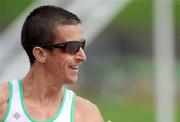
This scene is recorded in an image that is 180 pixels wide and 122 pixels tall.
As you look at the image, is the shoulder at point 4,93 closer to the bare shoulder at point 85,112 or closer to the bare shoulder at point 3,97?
the bare shoulder at point 3,97

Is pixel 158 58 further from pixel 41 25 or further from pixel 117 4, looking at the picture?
pixel 41 25

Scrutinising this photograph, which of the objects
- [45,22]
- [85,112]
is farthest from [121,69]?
[45,22]

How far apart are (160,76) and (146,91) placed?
660cm

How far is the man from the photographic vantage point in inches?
260

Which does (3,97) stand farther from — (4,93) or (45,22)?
(45,22)

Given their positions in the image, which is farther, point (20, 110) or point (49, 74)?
point (49, 74)

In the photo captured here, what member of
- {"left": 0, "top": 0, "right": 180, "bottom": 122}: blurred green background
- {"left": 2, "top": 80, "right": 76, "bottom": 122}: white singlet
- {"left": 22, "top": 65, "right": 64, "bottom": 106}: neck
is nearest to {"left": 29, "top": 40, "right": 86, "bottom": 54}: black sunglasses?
{"left": 22, "top": 65, "right": 64, "bottom": 106}: neck

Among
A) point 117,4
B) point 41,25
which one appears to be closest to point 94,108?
point 41,25

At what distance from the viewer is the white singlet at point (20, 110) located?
21.7ft

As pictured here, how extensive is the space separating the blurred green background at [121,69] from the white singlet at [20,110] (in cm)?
1807

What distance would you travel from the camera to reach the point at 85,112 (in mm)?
6816

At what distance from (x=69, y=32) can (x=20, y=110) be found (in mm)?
614

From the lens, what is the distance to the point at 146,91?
27984mm

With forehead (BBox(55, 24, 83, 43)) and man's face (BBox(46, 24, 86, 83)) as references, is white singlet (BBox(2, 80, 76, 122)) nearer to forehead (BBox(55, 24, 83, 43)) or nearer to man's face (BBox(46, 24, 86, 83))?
man's face (BBox(46, 24, 86, 83))
